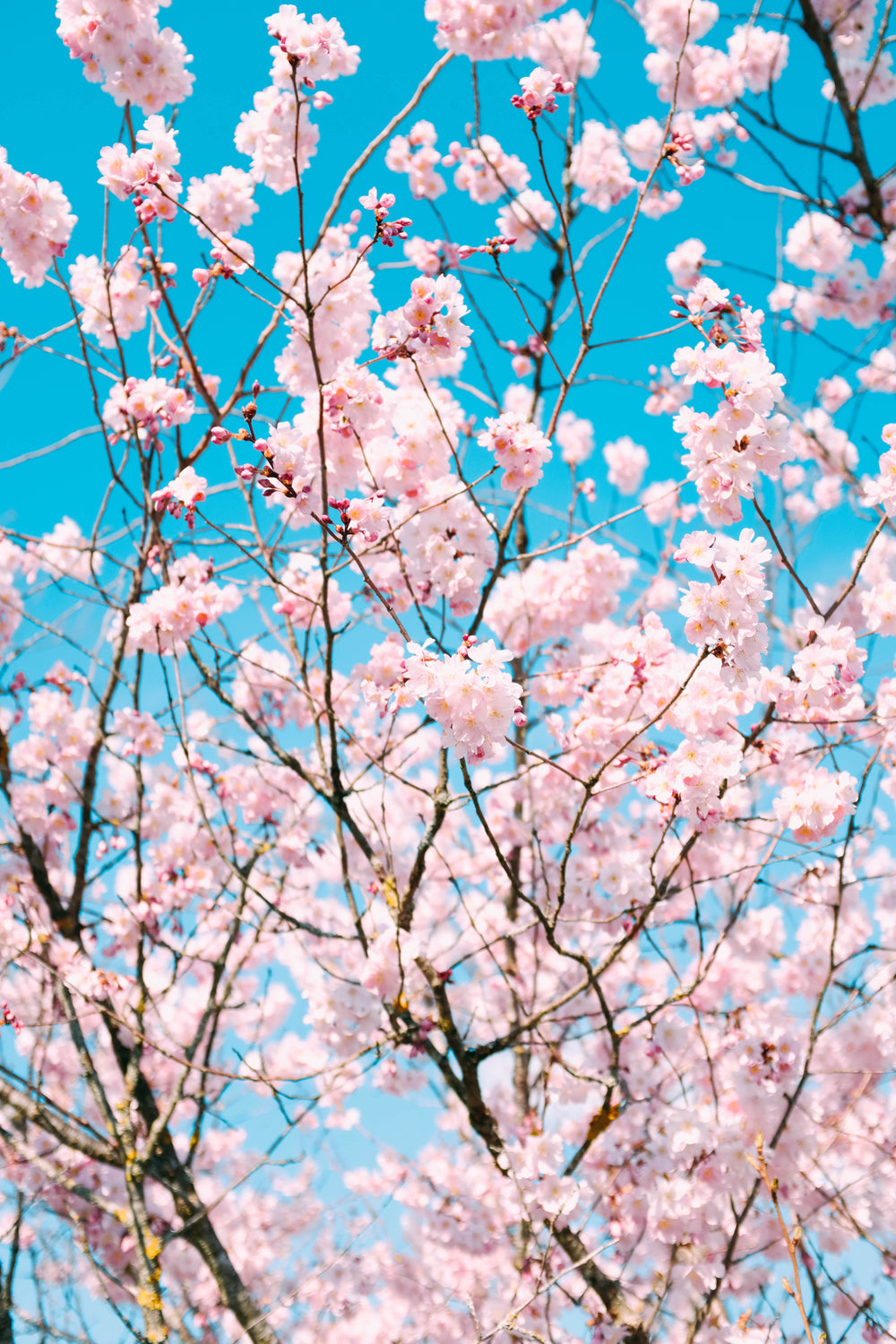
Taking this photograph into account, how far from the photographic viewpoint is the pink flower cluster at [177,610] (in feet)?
11.5

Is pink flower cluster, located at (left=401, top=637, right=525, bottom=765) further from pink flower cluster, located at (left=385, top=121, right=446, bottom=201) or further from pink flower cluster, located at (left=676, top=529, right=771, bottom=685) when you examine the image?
pink flower cluster, located at (left=385, top=121, right=446, bottom=201)

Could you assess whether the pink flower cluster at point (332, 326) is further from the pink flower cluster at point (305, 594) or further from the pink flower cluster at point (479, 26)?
the pink flower cluster at point (479, 26)

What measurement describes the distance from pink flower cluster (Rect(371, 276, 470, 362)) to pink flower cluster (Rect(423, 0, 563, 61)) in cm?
195

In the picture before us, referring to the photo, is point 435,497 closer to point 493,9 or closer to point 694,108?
point 493,9

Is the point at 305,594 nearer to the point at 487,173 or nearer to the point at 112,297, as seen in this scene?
the point at 112,297

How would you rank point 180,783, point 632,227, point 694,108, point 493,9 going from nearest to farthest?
point 632,227 < point 493,9 < point 180,783 < point 694,108

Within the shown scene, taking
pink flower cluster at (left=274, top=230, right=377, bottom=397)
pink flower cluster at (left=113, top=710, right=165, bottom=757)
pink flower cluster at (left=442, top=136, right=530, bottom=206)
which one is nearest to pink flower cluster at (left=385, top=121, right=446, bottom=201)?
pink flower cluster at (left=442, top=136, right=530, bottom=206)

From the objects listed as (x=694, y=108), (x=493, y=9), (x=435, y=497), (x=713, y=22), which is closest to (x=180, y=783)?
(x=435, y=497)

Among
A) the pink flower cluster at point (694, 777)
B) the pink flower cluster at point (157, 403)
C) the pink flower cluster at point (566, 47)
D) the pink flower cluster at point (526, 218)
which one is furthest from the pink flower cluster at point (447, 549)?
the pink flower cluster at point (566, 47)

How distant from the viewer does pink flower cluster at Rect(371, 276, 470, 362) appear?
9.26 feet

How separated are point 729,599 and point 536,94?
5.54 feet

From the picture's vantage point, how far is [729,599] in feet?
7.90

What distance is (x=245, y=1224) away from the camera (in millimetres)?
8758

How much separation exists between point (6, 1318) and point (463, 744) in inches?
134
